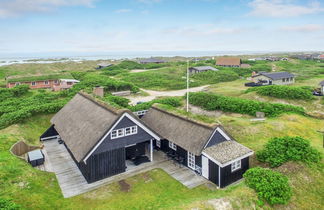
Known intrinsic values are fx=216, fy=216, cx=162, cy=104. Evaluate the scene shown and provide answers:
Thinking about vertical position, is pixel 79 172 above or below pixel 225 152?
below

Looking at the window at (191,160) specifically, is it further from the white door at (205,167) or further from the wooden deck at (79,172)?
the white door at (205,167)

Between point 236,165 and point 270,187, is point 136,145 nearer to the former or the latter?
point 236,165

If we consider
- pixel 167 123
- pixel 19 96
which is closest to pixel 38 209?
pixel 167 123

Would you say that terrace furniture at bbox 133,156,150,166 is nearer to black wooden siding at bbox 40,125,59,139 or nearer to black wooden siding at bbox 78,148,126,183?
black wooden siding at bbox 78,148,126,183

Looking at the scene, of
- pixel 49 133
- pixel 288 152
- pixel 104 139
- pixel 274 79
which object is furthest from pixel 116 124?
pixel 274 79

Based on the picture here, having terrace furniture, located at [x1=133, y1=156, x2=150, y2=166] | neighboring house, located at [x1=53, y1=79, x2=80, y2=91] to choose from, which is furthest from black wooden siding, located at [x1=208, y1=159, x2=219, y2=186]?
neighboring house, located at [x1=53, y1=79, x2=80, y2=91]

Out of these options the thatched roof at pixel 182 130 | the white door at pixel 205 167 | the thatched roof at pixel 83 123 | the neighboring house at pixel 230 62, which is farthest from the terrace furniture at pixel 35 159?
the neighboring house at pixel 230 62

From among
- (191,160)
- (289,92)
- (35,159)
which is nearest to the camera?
(191,160)
